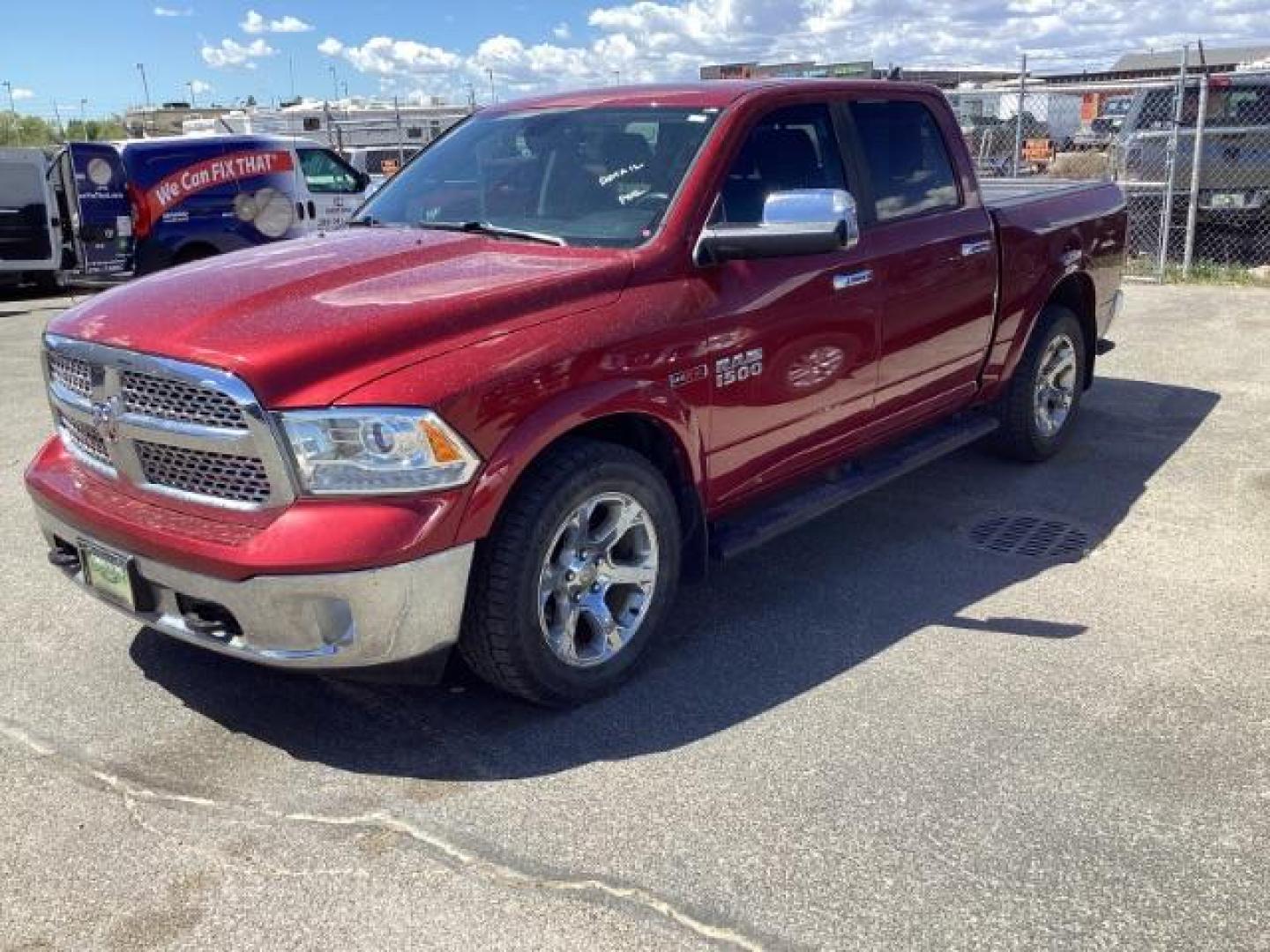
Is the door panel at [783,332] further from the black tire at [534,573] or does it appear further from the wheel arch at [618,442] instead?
the black tire at [534,573]

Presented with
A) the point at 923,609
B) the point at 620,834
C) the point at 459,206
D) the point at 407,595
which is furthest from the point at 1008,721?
the point at 459,206

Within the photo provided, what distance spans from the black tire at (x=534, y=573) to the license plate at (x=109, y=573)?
98cm

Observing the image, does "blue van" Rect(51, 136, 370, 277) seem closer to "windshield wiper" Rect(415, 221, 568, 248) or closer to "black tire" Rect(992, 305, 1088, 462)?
"windshield wiper" Rect(415, 221, 568, 248)

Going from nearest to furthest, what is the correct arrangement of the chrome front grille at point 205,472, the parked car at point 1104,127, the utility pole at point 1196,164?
the chrome front grille at point 205,472, the utility pole at point 1196,164, the parked car at point 1104,127

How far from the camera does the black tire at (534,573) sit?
10.9 ft

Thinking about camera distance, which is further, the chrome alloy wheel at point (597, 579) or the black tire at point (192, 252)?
the black tire at point (192, 252)

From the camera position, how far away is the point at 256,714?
3668mm

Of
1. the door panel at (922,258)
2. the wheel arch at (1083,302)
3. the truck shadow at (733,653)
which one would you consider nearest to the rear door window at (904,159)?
the door panel at (922,258)

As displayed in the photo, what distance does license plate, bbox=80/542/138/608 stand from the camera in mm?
3355

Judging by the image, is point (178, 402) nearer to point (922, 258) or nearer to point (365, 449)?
point (365, 449)

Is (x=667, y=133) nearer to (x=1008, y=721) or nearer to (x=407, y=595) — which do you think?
(x=407, y=595)

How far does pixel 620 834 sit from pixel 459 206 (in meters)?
2.54

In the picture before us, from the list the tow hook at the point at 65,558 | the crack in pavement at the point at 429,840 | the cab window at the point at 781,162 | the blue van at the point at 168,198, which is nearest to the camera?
the crack in pavement at the point at 429,840

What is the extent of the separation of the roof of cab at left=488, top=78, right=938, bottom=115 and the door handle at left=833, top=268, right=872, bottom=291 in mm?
751
